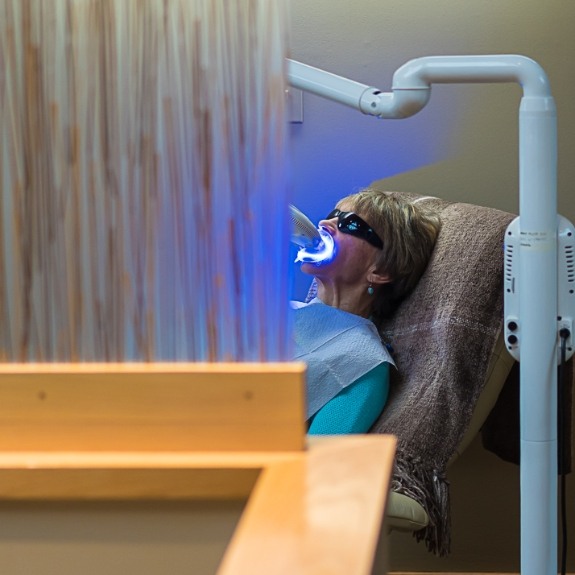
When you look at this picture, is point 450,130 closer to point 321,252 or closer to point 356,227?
point 356,227

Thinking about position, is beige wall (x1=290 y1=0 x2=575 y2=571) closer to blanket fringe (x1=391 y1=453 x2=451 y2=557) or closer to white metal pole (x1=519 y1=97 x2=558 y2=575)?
blanket fringe (x1=391 y1=453 x2=451 y2=557)

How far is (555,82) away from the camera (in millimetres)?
2506

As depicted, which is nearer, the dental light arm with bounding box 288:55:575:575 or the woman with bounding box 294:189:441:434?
the dental light arm with bounding box 288:55:575:575

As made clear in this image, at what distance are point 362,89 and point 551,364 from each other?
0.54 m

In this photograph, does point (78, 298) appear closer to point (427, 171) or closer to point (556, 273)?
point (556, 273)

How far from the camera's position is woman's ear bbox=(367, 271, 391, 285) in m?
2.39

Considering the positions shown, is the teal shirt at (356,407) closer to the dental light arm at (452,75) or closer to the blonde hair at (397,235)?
the blonde hair at (397,235)

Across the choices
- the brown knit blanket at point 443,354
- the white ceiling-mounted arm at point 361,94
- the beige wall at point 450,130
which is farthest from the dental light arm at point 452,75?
the beige wall at point 450,130

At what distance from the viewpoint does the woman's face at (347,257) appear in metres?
2.45

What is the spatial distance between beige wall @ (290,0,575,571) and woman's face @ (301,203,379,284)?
9.5 inches

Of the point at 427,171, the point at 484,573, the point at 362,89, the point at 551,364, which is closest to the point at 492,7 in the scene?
the point at 427,171

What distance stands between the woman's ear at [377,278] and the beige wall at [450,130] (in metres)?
0.32

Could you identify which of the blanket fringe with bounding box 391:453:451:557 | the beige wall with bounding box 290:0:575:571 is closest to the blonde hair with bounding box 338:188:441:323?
the beige wall with bounding box 290:0:575:571

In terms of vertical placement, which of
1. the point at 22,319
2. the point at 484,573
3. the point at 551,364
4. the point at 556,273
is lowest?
the point at 484,573
